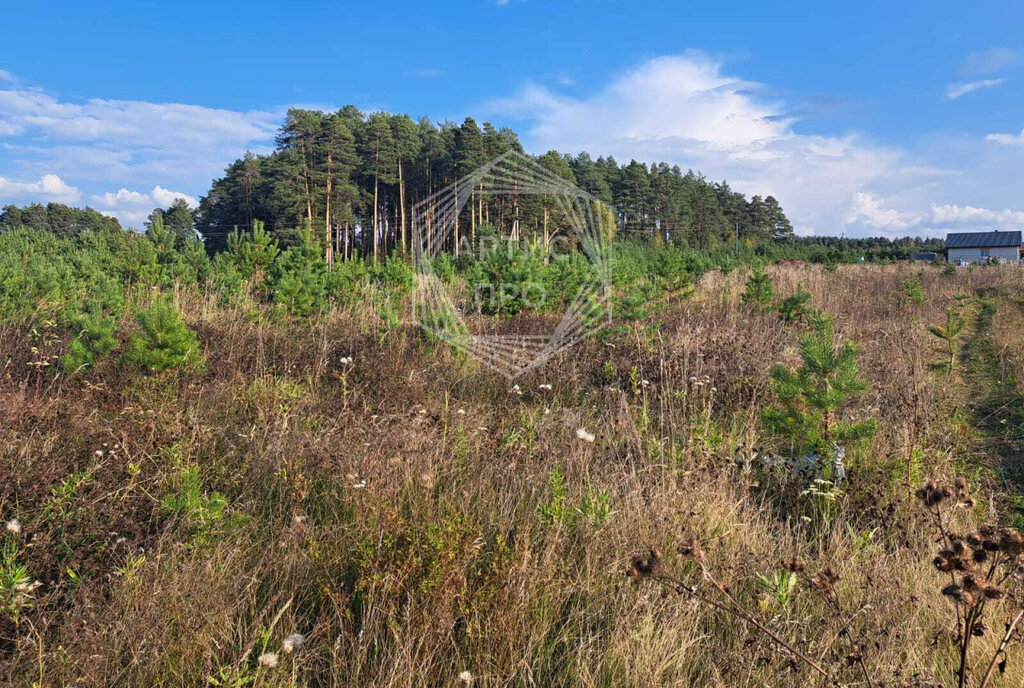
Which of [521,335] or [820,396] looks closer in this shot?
[820,396]

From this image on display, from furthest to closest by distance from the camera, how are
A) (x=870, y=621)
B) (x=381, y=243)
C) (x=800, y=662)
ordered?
(x=381, y=243), (x=870, y=621), (x=800, y=662)

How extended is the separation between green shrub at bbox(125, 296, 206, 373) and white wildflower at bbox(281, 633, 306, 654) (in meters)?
3.05

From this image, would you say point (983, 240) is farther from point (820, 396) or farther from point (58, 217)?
point (58, 217)

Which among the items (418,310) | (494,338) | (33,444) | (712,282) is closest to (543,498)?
(33,444)

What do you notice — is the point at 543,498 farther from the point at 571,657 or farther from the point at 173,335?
the point at 173,335

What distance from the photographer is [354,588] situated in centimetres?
207

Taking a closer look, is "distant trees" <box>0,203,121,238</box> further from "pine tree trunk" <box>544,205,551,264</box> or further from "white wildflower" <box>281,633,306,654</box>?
"white wildflower" <box>281,633,306,654</box>

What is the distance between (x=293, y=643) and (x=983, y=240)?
3138 inches

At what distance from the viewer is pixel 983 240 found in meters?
62.5

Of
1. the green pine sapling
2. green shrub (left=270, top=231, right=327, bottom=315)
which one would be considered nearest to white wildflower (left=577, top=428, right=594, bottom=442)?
the green pine sapling

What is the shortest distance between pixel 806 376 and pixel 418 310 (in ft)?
17.7

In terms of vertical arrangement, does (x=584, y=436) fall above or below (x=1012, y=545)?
below

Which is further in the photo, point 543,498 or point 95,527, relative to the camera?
point 543,498

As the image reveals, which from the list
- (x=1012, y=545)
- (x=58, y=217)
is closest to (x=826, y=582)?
(x=1012, y=545)
